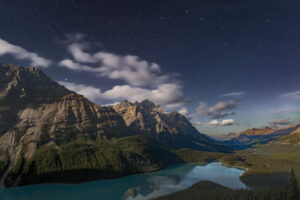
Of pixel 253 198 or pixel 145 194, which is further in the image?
pixel 145 194

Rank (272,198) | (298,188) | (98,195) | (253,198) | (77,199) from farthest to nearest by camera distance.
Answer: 1. (98,195)
2. (77,199)
3. (253,198)
4. (272,198)
5. (298,188)

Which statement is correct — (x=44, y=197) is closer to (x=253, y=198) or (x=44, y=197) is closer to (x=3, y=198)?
(x=3, y=198)

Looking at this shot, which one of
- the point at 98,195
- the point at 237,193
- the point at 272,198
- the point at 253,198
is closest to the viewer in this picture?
the point at 272,198

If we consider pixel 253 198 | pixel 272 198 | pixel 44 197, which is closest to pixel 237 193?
pixel 253 198

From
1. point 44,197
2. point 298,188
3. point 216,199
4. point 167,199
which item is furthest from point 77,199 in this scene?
point 298,188

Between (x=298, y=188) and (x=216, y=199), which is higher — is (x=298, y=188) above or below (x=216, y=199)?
above

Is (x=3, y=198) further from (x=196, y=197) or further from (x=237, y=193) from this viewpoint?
(x=237, y=193)

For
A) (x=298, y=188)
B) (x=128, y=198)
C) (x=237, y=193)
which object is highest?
(x=298, y=188)

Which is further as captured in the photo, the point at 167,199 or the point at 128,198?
the point at 128,198

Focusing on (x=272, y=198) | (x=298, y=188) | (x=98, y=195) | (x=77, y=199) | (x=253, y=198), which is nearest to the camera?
(x=298, y=188)
